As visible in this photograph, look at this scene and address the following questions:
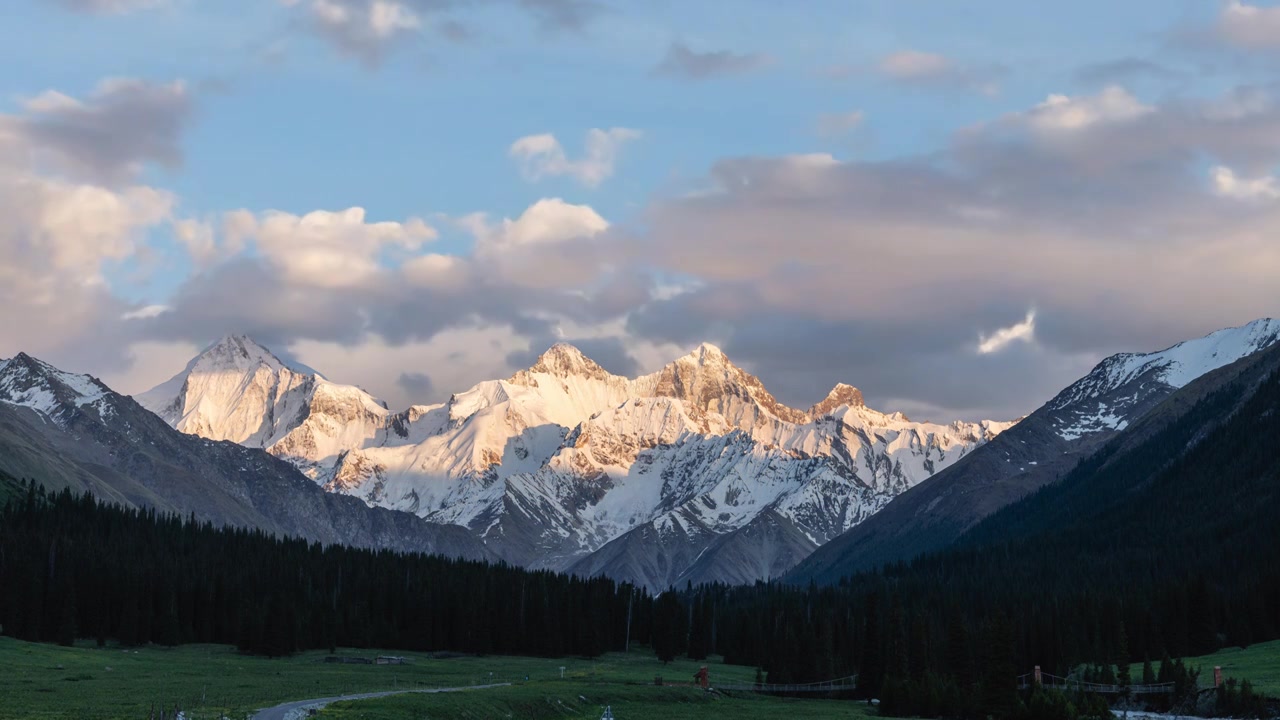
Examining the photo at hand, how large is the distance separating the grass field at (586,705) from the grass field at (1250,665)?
33101mm

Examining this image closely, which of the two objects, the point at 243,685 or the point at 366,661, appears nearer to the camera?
the point at 243,685

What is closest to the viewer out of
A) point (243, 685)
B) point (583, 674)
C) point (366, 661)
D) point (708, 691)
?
point (243, 685)

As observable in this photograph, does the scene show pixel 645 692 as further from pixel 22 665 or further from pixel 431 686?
pixel 22 665

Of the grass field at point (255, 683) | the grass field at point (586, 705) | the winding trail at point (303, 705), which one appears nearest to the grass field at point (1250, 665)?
the grass field at point (586, 705)

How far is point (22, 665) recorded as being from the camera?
143250 millimetres

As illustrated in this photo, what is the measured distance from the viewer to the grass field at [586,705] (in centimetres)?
10462

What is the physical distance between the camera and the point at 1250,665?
156 metres

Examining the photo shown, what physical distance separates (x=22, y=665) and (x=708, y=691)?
2515 inches

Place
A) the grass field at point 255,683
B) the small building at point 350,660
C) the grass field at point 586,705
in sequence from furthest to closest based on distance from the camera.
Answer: the small building at point 350,660 → the grass field at point 586,705 → the grass field at point 255,683

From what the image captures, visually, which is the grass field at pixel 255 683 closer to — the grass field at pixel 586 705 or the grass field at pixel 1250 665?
the grass field at pixel 586 705

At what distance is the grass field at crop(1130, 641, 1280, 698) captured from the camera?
13762cm

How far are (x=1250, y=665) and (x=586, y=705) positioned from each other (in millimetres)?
69464

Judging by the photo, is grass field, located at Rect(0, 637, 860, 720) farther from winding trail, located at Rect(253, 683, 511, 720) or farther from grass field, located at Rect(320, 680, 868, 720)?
winding trail, located at Rect(253, 683, 511, 720)

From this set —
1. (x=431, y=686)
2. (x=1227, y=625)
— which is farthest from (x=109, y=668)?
(x=1227, y=625)
